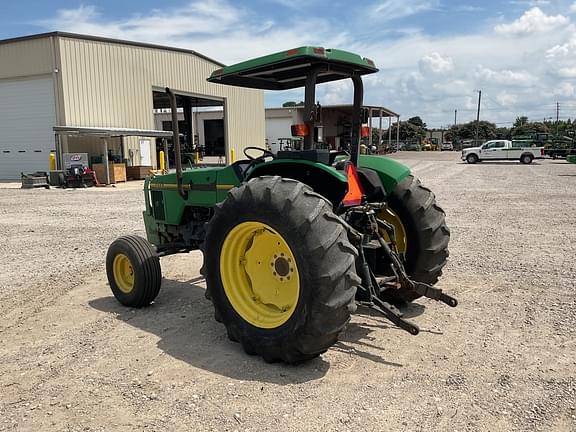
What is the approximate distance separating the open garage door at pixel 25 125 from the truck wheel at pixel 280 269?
2061 centimetres

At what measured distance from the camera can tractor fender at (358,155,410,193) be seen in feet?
15.6

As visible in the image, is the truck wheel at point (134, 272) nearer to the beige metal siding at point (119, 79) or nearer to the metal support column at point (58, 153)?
the metal support column at point (58, 153)

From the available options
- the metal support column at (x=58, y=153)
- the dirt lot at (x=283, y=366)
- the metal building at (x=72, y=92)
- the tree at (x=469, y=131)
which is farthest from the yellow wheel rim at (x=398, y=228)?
the tree at (x=469, y=131)

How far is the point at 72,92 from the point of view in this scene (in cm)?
2181

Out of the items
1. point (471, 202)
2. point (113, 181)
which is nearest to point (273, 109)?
point (113, 181)

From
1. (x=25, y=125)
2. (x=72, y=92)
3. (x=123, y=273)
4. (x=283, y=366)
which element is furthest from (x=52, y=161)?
(x=283, y=366)

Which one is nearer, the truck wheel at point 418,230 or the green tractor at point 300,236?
the green tractor at point 300,236

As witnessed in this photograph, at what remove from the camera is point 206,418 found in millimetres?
3146

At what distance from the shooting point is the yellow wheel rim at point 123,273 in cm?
538

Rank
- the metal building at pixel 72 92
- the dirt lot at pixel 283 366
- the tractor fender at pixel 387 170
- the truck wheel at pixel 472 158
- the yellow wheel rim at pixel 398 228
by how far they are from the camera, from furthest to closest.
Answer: the truck wheel at pixel 472 158 → the metal building at pixel 72 92 → the yellow wheel rim at pixel 398 228 → the tractor fender at pixel 387 170 → the dirt lot at pixel 283 366

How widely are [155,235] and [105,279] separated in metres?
0.90

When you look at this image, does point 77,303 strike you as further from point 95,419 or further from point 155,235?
point 95,419

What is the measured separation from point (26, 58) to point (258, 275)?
2222 centimetres

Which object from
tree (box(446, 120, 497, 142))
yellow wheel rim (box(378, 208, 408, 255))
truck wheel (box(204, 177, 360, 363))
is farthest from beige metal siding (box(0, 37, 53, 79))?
tree (box(446, 120, 497, 142))
